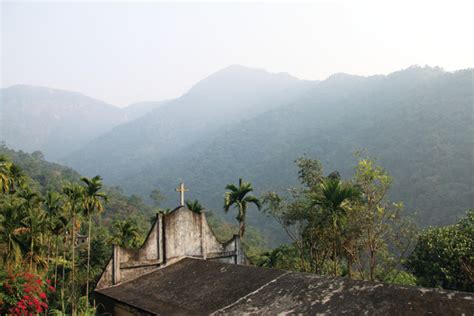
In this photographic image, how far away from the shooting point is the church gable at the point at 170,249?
15719mm

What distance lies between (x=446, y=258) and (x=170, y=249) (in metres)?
19.8

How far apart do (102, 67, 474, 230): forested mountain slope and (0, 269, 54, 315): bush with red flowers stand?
42684mm

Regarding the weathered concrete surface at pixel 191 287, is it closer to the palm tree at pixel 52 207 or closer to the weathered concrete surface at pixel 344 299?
the weathered concrete surface at pixel 344 299

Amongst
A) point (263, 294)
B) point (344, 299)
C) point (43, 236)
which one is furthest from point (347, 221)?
point (43, 236)

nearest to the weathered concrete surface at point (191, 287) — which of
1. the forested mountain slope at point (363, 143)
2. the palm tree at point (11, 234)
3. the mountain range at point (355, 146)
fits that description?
the palm tree at point (11, 234)

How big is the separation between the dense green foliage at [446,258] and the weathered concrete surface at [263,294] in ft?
55.9

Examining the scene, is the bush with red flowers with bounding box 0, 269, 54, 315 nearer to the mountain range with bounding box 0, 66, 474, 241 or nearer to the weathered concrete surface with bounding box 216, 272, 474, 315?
the weathered concrete surface with bounding box 216, 272, 474, 315

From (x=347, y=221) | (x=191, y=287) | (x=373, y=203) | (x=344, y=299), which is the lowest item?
(x=191, y=287)

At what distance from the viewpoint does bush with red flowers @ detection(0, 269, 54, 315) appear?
11.6m

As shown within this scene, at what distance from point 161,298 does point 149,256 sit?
3.68 metres

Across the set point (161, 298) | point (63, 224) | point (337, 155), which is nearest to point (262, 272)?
point (161, 298)

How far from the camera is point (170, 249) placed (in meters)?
17.2

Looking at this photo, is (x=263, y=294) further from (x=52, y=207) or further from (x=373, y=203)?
(x=52, y=207)

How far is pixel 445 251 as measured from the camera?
2625cm
